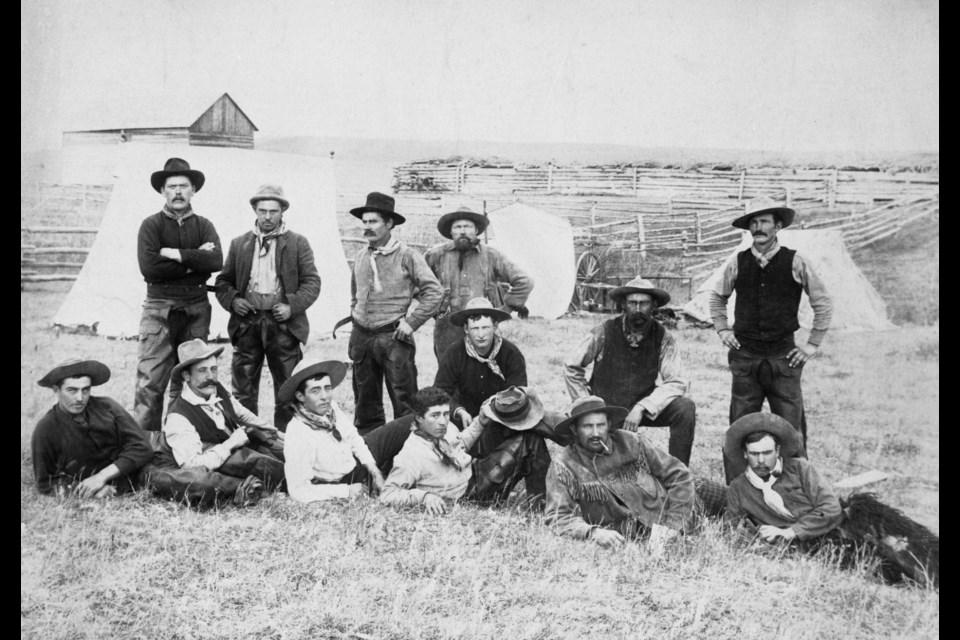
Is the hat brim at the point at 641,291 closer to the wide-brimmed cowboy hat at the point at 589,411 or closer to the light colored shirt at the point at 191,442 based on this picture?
the wide-brimmed cowboy hat at the point at 589,411

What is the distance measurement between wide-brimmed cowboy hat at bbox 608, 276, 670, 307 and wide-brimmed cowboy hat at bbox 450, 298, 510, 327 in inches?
27.7

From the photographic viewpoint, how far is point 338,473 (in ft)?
17.5

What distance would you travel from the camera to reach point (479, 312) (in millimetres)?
5551

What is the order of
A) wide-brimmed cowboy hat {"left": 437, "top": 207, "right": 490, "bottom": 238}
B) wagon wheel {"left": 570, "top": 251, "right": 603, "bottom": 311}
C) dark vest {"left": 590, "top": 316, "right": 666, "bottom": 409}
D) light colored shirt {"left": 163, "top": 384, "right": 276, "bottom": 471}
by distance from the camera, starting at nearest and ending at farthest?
light colored shirt {"left": 163, "top": 384, "right": 276, "bottom": 471}, dark vest {"left": 590, "top": 316, "right": 666, "bottom": 409}, wagon wheel {"left": 570, "top": 251, "right": 603, "bottom": 311}, wide-brimmed cowboy hat {"left": 437, "top": 207, "right": 490, "bottom": 238}

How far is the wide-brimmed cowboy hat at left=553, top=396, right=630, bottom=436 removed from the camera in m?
5.12

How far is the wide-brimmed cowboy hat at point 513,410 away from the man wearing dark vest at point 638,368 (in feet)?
1.14

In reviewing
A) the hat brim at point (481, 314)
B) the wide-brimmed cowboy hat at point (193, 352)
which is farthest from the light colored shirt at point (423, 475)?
the wide-brimmed cowboy hat at point (193, 352)

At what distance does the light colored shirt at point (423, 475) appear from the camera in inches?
206

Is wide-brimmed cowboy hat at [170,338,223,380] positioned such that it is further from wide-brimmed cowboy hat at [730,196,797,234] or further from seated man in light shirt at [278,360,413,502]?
wide-brimmed cowboy hat at [730,196,797,234]

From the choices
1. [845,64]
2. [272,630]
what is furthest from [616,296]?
[272,630]

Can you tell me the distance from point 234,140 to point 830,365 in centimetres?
418

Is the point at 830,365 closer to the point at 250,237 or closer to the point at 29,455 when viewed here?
the point at 250,237

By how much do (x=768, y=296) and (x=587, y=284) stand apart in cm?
115

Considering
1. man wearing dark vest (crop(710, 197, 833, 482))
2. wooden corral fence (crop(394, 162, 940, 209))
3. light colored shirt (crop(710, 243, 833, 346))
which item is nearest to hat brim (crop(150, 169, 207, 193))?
wooden corral fence (crop(394, 162, 940, 209))
